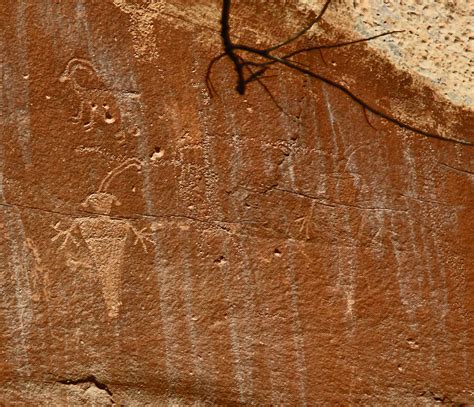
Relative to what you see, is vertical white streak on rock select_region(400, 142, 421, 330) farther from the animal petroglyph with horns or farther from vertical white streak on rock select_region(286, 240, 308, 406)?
the animal petroglyph with horns

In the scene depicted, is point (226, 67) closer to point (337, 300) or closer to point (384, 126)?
point (384, 126)

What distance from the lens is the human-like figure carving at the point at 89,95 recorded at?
4.33 meters

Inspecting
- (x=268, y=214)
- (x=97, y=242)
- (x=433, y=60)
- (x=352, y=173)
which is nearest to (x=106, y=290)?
(x=97, y=242)

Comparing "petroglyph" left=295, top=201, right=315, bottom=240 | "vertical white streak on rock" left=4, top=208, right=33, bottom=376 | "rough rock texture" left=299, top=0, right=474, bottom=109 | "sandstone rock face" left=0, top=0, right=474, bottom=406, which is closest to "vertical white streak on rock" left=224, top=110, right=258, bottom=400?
"sandstone rock face" left=0, top=0, right=474, bottom=406

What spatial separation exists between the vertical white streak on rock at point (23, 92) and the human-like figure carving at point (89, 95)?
0.24 meters

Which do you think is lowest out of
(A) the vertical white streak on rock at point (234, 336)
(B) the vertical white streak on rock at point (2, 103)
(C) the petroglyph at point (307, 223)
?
(A) the vertical white streak on rock at point (234, 336)

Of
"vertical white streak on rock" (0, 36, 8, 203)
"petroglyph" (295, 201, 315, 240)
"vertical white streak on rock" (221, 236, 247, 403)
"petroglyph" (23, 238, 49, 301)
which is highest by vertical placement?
"vertical white streak on rock" (0, 36, 8, 203)

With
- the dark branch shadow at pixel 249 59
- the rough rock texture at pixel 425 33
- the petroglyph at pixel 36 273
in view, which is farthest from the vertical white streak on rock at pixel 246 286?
the petroglyph at pixel 36 273

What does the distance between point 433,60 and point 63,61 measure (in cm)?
240

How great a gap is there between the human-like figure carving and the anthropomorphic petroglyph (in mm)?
332

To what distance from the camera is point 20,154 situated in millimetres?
4312

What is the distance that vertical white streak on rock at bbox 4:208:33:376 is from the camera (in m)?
4.31

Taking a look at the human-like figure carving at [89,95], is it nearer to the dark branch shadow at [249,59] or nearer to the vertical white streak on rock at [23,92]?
the vertical white streak on rock at [23,92]

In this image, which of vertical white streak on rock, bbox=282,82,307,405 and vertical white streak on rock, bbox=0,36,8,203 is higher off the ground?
vertical white streak on rock, bbox=0,36,8,203
